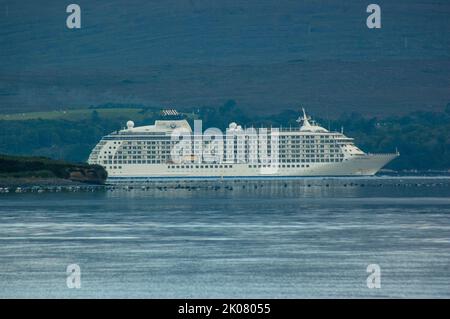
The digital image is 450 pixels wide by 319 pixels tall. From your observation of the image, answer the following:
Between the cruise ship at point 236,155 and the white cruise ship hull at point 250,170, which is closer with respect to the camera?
the white cruise ship hull at point 250,170

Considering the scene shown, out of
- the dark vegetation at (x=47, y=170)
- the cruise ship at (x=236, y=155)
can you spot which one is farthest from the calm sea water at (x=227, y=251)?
the cruise ship at (x=236, y=155)

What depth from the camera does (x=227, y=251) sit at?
40.1 metres

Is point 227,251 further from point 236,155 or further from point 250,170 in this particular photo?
point 236,155

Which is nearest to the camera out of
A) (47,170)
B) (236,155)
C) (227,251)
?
(227,251)

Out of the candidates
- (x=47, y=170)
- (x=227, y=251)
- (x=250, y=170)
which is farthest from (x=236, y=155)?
(x=227, y=251)

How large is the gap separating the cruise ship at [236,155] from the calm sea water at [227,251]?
3494 inches

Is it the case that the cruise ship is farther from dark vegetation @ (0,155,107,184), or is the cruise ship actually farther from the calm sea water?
the calm sea water

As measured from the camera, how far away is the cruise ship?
153500 mm

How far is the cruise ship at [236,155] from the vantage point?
153500 millimetres

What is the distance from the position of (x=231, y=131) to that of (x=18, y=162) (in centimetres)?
5206

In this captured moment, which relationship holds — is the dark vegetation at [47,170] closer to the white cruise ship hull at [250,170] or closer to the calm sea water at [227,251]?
the white cruise ship hull at [250,170]

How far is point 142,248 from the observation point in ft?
135

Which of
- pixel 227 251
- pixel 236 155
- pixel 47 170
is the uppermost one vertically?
pixel 236 155

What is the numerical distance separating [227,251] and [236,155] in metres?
114
